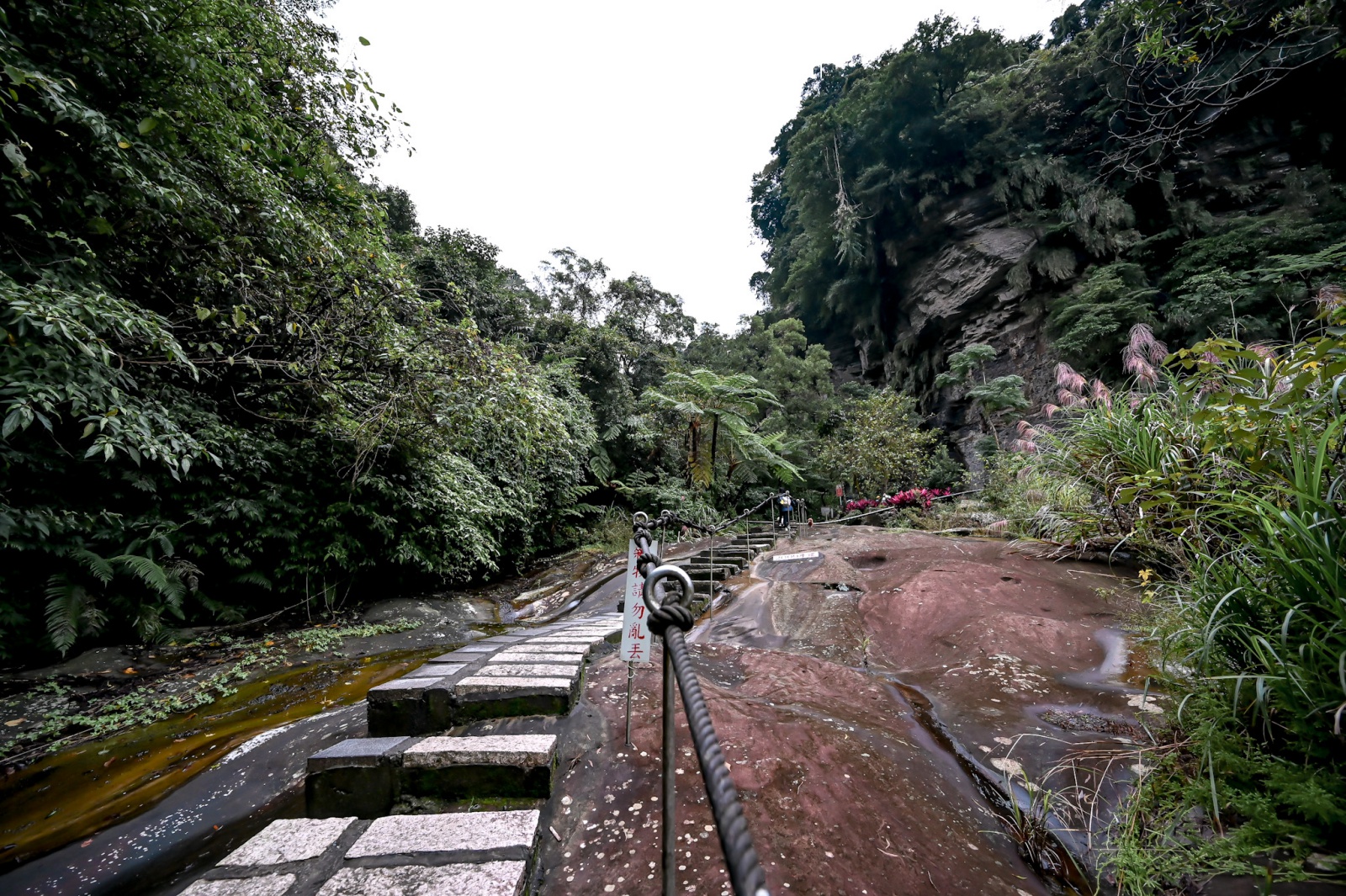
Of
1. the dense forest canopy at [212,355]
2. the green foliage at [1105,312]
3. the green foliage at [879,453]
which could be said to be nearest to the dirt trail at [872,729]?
the dense forest canopy at [212,355]

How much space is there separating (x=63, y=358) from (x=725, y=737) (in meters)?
4.57

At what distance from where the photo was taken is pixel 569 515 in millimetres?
11172

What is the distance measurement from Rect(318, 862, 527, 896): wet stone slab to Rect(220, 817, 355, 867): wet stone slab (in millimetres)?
215

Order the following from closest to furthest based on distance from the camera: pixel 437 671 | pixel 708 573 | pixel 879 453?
1. pixel 437 671
2. pixel 708 573
3. pixel 879 453

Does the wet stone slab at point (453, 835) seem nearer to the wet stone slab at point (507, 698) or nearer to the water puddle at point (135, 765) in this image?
the wet stone slab at point (507, 698)

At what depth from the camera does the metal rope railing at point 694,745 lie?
16.8 inches

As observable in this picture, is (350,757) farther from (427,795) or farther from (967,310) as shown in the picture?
(967,310)

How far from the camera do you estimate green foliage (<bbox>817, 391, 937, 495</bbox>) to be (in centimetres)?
1380

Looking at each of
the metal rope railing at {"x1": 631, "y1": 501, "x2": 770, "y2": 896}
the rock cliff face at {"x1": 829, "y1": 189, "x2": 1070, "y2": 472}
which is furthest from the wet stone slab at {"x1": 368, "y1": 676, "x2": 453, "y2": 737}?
the rock cliff face at {"x1": 829, "y1": 189, "x2": 1070, "y2": 472}

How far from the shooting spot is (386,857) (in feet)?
4.68

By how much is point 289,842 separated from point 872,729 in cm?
262

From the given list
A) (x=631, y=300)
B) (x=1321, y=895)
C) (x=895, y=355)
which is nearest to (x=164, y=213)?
(x=1321, y=895)

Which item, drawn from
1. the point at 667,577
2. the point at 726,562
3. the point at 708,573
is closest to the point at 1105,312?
the point at 726,562

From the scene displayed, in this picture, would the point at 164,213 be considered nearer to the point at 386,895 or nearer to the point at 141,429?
the point at 141,429
